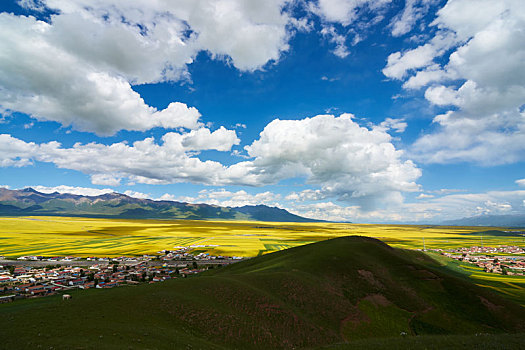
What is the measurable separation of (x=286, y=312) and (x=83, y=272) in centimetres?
11438

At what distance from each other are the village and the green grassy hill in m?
42.0

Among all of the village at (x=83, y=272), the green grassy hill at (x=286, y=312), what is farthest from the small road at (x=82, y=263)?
the green grassy hill at (x=286, y=312)

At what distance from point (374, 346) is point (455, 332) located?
118ft

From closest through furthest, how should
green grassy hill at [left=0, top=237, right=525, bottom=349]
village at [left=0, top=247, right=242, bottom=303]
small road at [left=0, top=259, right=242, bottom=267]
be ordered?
green grassy hill at [left=0, top=237, right=525, bottom=349] → village at [left=0, top=247, right=242, bottom=303] → small road at [left=0, top=259, right=242, bottom=267]

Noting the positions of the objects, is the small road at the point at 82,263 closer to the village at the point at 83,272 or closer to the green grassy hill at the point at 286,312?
the village at the point at 83,272

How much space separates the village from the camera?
93.2 metres

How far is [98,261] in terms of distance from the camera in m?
150

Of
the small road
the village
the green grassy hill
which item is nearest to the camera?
the green grassy hill

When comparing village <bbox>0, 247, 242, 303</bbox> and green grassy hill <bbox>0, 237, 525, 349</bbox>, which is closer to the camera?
green grassy hill <bbox>0, 237, 525, 349</bbox>

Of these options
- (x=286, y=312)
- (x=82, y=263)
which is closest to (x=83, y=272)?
(x=82, y=263)

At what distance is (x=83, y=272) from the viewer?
116m

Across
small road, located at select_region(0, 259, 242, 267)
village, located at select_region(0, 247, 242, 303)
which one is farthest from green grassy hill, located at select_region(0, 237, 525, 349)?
small road, located at select_region(0, 259, 242, 267)

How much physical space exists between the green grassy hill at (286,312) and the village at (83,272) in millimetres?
41957

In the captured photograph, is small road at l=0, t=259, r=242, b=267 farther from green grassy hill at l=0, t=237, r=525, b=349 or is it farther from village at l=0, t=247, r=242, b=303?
green grassy hill at l=0, t=237, r=525, b=349
